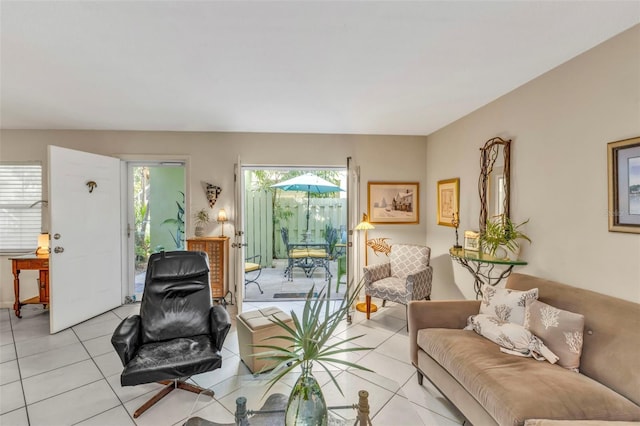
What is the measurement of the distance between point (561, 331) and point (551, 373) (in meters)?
0.29

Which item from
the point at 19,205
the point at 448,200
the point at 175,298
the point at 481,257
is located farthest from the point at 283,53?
the point at 19,205

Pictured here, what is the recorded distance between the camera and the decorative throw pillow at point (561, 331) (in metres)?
1.73

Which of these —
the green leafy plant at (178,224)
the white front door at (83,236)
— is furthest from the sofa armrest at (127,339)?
the green leafy plant at (178,224)

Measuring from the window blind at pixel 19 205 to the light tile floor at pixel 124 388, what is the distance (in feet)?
3.62

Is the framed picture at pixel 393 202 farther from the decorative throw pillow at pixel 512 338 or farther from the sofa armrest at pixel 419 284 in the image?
the decorative throw pillow at pixel 512 338

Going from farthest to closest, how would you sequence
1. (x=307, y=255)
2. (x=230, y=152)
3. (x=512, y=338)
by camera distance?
(x=307, y=255)
(x=230, y=152)
(x=512, y=338)

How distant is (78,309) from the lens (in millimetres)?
3486

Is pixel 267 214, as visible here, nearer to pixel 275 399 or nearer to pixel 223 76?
pixel 223 76

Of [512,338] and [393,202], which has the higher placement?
[393,202]

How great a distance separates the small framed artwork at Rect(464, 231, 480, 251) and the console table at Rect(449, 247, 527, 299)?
0.22ft

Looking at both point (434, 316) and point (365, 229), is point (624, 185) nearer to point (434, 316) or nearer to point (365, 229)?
point (434, 316)

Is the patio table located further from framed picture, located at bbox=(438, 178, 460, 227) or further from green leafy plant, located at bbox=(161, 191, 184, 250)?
framed picture, located at bbox=(438, 178, 460, 227)

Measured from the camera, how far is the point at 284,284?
5379 mm

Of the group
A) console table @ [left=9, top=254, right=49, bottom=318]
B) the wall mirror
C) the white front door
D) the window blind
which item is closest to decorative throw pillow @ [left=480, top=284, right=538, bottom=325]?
the wall mirror
